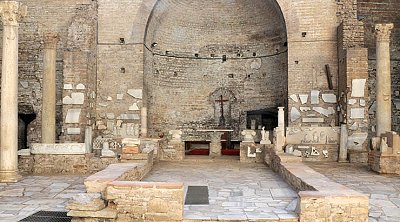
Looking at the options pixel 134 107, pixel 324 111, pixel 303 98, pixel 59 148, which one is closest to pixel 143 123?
pixel 134 107

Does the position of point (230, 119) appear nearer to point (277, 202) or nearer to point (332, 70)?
point (332, 70)

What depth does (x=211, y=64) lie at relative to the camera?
61.1 feet

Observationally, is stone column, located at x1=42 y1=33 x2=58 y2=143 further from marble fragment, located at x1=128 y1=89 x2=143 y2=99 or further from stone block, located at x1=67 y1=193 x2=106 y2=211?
stone block, located at x1=67 y1=193 x2=106 y2=211

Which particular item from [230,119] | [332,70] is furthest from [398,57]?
[230,119]

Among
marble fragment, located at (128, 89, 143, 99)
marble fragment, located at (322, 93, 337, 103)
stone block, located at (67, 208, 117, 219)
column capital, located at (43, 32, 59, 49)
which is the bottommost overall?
stone block, located at (67, 208, 117, 219)

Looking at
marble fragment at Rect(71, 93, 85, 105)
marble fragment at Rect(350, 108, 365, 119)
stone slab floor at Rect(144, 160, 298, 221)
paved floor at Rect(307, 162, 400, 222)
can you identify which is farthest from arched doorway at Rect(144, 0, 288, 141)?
paved floor at Rect(307, 162, 400, 222)

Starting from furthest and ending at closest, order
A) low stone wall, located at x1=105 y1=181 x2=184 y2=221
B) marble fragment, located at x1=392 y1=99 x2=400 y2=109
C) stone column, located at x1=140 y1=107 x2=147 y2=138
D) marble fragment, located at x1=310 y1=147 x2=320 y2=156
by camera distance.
Result: marble fragment, located at x1=392 y1=99 x2=400 y2=109, stone column, located at x1=140 y1=107 x2=147 y2=138, marble fragment, located at x1=310 y1=147 x2=320 y2=156, low stone wall, located at x1=105 y1=181 x2=184 y2=221

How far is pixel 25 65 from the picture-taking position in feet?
53.8

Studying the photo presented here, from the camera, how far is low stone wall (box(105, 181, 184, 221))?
17.8 feet

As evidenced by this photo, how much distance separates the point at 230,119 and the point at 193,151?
2.72 meters

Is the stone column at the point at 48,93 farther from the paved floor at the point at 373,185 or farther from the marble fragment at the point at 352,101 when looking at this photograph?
the marble fragment at the point at 352,101

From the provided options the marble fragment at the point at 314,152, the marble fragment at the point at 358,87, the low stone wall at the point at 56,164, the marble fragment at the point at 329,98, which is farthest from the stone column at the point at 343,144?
the low stone wall at the point at 56,164

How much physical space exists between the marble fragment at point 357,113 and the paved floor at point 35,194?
9.47m

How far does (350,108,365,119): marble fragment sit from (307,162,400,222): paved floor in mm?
2256
